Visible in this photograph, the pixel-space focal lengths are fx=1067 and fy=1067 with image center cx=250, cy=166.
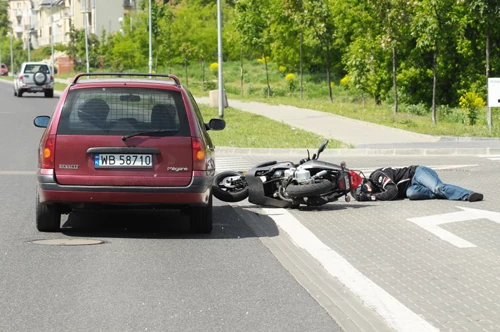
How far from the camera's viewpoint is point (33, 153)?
22.4 meters

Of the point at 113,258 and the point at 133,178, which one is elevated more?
the point at 133,178

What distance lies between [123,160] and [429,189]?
4.75 m

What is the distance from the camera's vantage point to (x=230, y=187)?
13.5m

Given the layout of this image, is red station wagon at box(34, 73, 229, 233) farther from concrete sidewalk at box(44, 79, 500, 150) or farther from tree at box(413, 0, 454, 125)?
tree at box(413, 0, 454, 125)

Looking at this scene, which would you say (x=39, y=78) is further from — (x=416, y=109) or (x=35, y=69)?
(x=416, y=109)

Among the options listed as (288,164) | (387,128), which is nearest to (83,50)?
(387,128)

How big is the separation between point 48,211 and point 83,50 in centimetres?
9830

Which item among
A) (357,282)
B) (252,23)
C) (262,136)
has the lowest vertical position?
(357,282)

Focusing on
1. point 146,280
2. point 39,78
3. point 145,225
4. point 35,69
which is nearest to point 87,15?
point 35,69

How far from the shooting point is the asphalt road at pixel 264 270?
7.00 metres

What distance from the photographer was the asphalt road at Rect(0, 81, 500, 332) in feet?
23.0

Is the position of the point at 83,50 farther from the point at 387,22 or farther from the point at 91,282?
the point at 91,282

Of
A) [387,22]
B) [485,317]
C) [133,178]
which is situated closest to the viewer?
[485,317]

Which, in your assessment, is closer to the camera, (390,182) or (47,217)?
(47,217)
